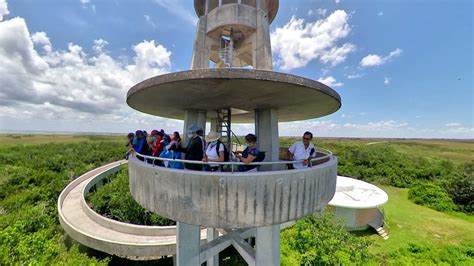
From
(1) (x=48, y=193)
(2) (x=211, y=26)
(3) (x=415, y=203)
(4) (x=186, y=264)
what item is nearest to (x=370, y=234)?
(3) (x=415, y=203)

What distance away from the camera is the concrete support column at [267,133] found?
7.82m

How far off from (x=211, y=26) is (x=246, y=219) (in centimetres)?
945

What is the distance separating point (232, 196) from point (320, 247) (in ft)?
43.2

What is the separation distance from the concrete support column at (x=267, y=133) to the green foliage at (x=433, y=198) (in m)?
43.0

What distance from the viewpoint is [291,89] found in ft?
17.7

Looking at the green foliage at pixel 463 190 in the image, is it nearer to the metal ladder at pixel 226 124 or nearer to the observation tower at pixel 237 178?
the observation tower at pixel 237 178

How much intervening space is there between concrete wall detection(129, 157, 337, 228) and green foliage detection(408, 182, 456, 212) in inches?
1740

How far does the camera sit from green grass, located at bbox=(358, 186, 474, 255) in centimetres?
2227

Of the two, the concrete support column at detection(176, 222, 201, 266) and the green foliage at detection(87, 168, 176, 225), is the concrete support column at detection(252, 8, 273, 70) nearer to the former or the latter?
the concrete support column at detection(176, 222, 201, 266)

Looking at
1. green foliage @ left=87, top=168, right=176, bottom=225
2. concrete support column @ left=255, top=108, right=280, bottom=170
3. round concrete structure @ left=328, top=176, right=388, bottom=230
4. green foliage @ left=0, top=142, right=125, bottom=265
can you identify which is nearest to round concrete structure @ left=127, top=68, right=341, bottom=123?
concrete support column @ left=255, top=108, right=280, bottom=170

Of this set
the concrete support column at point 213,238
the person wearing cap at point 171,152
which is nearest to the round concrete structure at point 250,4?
the person wearing cap at point 171,152

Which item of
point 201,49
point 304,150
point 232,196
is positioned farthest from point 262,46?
point 232,196

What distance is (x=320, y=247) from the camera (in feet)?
46.8

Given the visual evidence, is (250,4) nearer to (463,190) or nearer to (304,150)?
(304,150)
